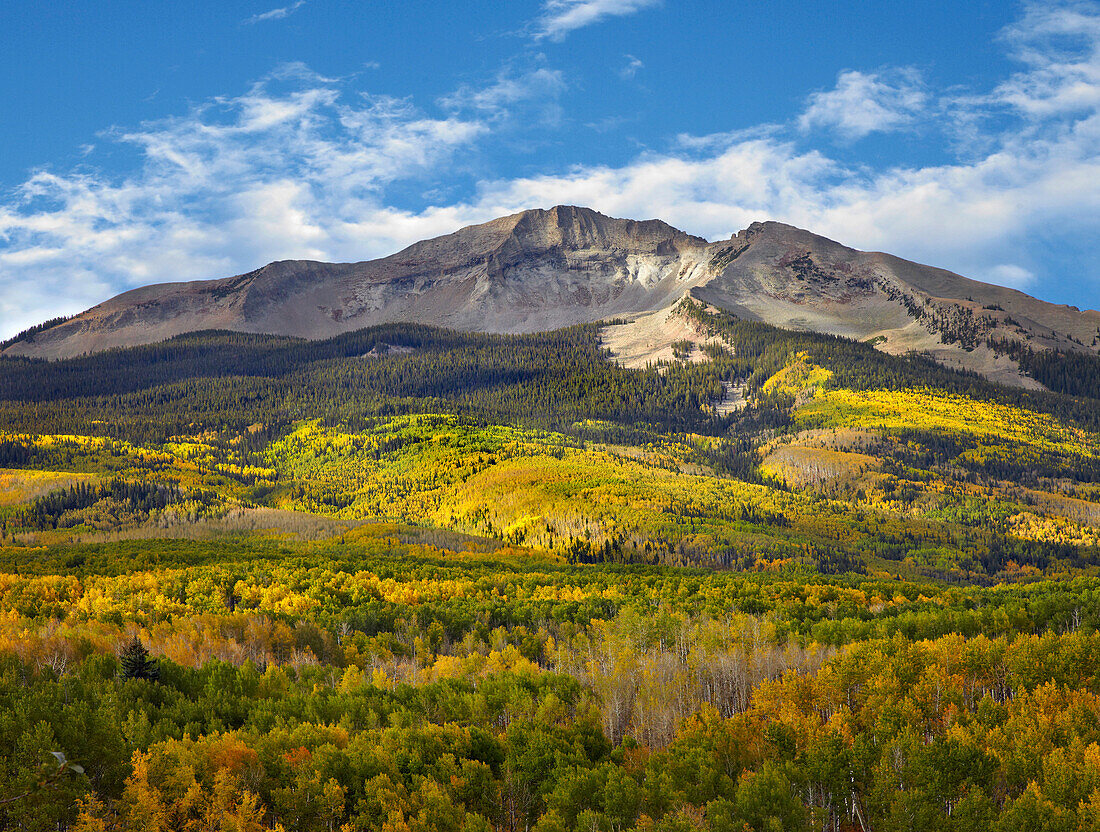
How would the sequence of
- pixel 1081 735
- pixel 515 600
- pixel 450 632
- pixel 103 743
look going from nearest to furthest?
pixel 103 743 < pixel 1081 735 < pixel 450 632 < pixel 515 600

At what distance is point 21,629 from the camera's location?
105500 millimetres

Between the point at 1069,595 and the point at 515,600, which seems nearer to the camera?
the point at 1069,595

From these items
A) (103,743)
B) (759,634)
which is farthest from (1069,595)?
(103,743)

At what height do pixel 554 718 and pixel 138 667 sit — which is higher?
pixel 138 667

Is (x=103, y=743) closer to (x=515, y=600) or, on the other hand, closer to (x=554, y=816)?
(x=554, y=816)

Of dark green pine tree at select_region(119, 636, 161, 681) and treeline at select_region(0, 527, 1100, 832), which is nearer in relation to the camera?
treeline at select_region(0, 527, 1100, 832)

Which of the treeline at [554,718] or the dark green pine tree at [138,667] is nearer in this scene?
the treeline at [554,718]

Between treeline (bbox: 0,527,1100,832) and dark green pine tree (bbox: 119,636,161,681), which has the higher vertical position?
dark green pine tree (bbox: 119,636,161,681)

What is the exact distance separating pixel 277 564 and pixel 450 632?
6342cm

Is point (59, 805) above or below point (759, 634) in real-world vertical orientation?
above

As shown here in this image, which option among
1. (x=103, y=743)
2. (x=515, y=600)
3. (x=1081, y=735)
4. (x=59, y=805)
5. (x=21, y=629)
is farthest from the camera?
(x=515, y=600)

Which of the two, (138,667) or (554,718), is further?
(138,667)

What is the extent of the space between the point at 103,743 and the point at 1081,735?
240ft

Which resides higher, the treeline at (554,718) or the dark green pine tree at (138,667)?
the dark green pine tree at (138,667)
